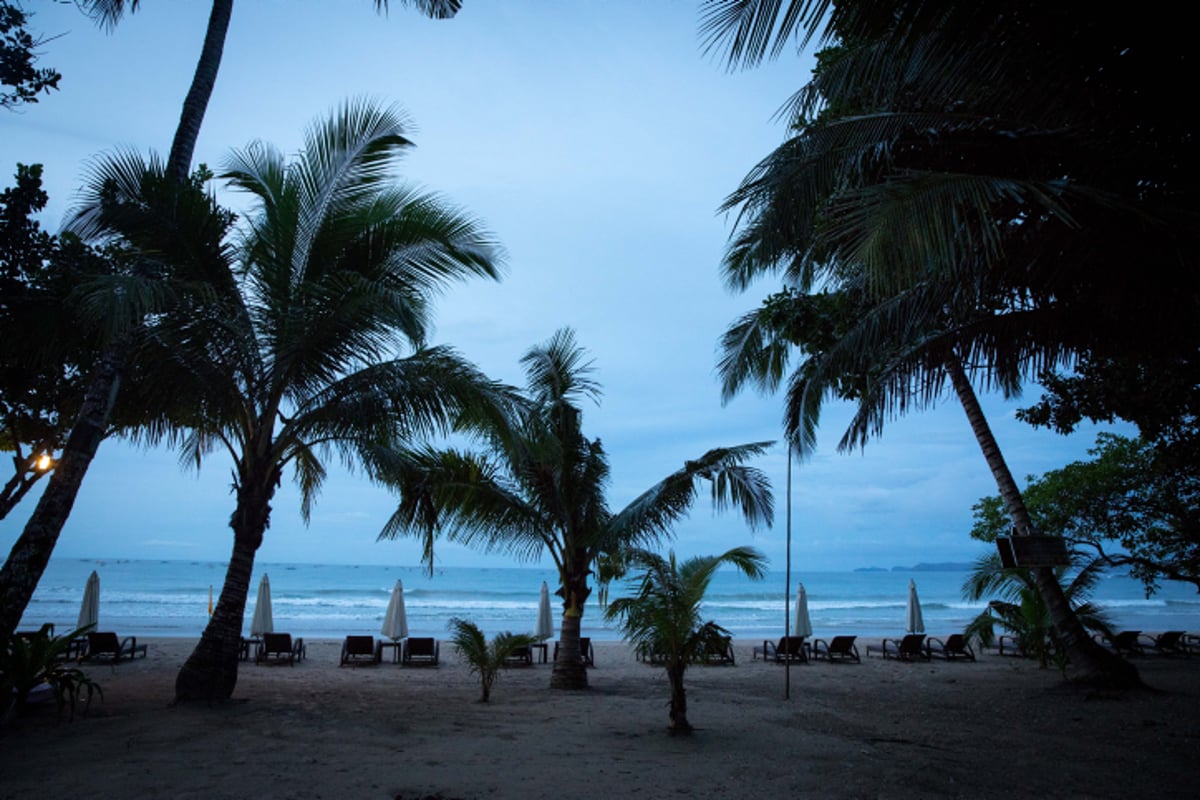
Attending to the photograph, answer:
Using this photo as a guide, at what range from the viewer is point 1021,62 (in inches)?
176

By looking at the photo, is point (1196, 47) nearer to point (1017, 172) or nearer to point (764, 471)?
point (1017, 172)

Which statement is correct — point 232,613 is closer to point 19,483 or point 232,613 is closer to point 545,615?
point 19,483

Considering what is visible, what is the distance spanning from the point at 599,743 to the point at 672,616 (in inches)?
54.5

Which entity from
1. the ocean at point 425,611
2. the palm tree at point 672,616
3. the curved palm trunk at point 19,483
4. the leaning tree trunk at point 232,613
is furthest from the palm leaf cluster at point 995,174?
the ocean at point 425,611

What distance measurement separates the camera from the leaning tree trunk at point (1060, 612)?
33.1 ft

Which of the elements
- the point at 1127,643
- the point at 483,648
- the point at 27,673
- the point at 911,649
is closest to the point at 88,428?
the point at 27,673

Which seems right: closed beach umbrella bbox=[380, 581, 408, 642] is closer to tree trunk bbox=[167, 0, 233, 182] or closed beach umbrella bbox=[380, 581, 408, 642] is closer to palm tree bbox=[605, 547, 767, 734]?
palm tree bbox=[605, 547, 767, 734]

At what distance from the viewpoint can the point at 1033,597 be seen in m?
12.2

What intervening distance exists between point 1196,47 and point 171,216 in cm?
871

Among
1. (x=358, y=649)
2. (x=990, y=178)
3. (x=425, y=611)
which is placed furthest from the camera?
(x=425, y=611)

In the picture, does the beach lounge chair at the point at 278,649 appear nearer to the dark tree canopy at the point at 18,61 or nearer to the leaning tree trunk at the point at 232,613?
the leaning tree trunk at the point at 232,613

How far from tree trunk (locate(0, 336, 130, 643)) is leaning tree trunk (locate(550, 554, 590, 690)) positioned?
6.37m

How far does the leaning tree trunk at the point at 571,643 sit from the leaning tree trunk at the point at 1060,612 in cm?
619

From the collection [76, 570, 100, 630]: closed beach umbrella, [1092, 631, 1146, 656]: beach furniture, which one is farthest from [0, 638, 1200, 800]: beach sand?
[1092, 631, 1146, 656]: beach furniture
